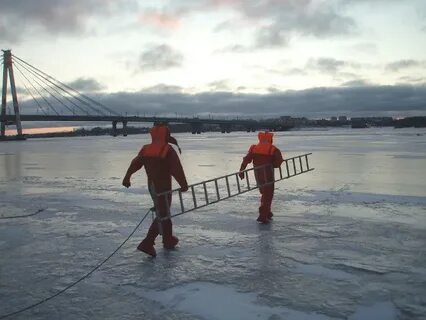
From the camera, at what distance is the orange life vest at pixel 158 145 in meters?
5.51

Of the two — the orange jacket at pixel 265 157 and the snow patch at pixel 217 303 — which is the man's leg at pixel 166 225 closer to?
the snow patch at pixel 217 303

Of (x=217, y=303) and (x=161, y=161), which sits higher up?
(x=161, y=161)

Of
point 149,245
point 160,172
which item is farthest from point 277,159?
point 149,245

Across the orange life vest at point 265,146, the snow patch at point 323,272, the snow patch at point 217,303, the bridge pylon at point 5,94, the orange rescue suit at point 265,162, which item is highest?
the bridge pylon at point 5,94

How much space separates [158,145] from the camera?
5.56 metres

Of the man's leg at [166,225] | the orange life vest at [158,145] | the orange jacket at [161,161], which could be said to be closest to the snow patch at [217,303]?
the man's leg at [166,225]

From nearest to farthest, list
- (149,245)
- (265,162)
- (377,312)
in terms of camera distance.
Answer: (377,312)
(149,245)
(265,162)

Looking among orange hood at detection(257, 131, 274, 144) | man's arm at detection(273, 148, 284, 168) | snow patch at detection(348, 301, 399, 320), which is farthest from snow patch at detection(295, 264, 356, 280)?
orange hood at detection(257, 131, 274, 144)

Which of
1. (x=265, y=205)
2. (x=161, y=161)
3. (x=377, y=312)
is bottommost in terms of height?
(x=377, y=312)

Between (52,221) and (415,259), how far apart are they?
18.7 feet

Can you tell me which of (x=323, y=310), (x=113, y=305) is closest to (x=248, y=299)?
(x=323, y=310)

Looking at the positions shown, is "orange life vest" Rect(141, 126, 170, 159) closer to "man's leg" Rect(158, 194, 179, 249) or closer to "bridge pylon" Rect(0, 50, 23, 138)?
"man's leg" Rect(158, 194, 179, 249)

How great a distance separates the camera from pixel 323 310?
3.66 metres

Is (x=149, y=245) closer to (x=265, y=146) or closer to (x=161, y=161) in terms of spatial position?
(x=161, y=161)
